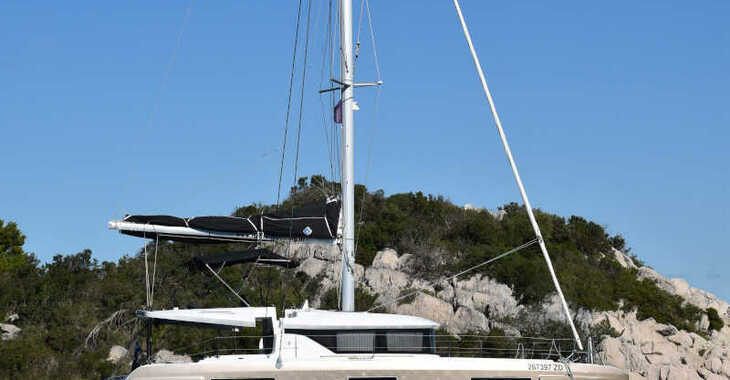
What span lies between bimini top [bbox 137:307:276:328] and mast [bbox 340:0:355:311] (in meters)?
2.01

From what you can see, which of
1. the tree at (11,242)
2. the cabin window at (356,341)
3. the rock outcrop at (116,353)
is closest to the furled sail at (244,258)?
the cabin window at (356,341)

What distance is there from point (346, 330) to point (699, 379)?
1687 centimetres

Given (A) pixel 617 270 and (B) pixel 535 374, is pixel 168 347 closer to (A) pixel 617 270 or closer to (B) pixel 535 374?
(B) pixel 535 374

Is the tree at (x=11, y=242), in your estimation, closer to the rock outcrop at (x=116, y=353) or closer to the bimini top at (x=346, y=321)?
the rock outcrop at (x=116, y=353)

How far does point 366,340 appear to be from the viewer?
15.2 meters

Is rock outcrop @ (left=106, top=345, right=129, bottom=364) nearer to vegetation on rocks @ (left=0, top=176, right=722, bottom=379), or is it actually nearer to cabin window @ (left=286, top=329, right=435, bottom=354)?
vegetation on rocks @ (left=0, top=176, right=722, bottom=379)

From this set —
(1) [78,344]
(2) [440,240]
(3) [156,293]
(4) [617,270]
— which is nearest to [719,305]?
(4) [617,270]

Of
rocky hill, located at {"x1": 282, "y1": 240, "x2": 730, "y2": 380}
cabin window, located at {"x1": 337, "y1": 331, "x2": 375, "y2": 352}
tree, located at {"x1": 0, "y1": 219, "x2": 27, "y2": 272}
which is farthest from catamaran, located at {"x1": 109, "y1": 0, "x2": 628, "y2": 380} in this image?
tree, located at {"x1": 0, "y1": 219, "x2": 27, "y2": 272}

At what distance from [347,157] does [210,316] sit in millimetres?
4294

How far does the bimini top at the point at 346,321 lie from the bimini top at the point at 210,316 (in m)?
0.44

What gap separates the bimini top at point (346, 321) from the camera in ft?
49.6

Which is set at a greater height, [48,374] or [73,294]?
[73,294]

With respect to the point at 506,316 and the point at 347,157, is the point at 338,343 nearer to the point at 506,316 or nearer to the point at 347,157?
the point at 347,157

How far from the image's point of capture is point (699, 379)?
90.1 ft
